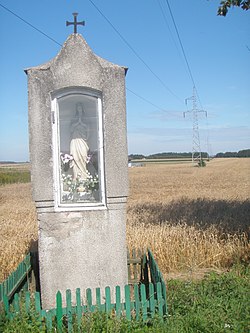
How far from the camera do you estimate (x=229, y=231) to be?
9898 mm

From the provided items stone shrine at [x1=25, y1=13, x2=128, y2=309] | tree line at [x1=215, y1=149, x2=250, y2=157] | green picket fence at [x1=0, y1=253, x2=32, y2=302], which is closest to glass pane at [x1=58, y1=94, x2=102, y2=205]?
stone shrine at [x1=25, y1=13, x2=128, y2=309]

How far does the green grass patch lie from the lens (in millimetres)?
4332

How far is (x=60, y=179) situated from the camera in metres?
5.64

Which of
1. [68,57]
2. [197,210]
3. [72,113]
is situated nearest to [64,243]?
[72,113]

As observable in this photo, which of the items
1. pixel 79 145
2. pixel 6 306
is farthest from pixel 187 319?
pixel 79 145

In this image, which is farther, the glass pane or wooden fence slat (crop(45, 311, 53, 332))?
the glass pane

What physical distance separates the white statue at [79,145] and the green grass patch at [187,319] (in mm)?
2225

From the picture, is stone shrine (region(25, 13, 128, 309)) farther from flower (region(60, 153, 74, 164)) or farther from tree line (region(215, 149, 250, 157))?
tree line (region(215, 149, 250, 157))

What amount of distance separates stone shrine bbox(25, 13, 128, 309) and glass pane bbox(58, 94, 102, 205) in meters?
0.14

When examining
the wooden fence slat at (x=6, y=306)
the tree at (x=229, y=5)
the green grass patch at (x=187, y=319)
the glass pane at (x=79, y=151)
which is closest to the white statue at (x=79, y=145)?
the glass pane at (x=79, y=151)

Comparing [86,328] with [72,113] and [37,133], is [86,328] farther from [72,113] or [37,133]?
[72,113]

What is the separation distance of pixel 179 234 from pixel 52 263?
4.19 metres

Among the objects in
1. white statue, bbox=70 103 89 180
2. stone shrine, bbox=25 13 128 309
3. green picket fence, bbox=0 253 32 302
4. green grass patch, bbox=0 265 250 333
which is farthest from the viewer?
white statue, bbox=70 103 89 180

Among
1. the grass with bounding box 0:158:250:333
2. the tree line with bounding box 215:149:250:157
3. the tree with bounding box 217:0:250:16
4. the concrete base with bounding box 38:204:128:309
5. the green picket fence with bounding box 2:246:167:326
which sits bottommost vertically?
the grass with bounding box 0:158:250:333
